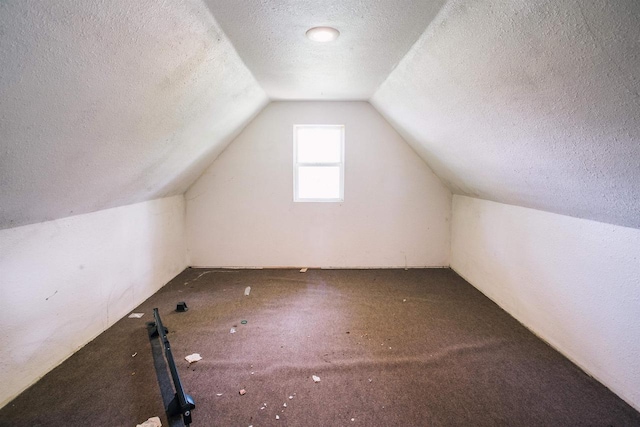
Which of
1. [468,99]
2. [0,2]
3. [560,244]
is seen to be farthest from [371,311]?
[0,2]

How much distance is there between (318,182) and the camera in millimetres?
4078

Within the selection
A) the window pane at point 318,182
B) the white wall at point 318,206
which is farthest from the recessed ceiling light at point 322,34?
the window pane at point 318,182

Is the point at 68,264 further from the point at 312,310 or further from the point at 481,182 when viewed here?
the point at 481,182

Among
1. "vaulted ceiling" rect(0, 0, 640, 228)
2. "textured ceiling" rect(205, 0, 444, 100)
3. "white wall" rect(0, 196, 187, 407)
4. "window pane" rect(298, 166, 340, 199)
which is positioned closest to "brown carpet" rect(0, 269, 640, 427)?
"white wall" rect(0, 196, 187, 407)

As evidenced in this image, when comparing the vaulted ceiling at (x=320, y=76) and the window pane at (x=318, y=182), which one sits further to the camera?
the window pane at (x=318, y=182)

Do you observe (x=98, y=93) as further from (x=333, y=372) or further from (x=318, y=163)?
(x=318, y=163)

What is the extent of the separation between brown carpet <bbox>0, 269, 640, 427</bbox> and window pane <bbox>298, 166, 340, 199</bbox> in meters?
1.49

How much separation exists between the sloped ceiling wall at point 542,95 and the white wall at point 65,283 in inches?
105

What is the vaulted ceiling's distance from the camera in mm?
1063

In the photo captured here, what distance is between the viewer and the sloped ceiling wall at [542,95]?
1.04 m

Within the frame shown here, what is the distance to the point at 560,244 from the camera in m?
2.21

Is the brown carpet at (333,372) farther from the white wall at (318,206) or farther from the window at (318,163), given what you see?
the window at (318,163)

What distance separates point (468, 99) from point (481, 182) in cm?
122

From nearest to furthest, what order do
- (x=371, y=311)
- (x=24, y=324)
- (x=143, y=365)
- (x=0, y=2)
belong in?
(x=0, y=2) < (x=24, y=324) < (x=143, y=365) < (x=371, y=311)
